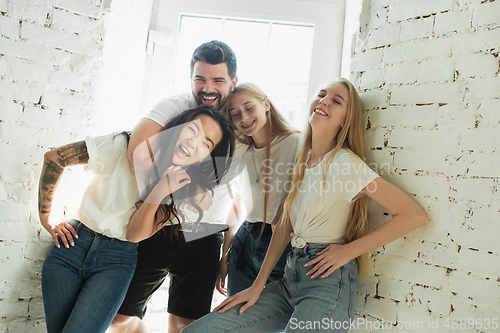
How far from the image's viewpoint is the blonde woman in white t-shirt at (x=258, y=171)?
1572 millimetres

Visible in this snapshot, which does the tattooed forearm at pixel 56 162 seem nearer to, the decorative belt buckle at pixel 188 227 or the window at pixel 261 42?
the decorative belt buckle at pixel 188 227

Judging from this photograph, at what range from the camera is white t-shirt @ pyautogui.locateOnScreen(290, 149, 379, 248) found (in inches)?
50.5

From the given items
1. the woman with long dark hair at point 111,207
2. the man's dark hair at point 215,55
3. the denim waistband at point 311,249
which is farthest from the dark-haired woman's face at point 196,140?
the denim waistband at point 311,249

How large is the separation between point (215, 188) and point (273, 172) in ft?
1.04

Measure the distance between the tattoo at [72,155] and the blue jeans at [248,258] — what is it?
0.84 metres

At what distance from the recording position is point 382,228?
4.05 feet

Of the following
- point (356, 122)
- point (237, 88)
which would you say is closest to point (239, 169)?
point (237, 88)

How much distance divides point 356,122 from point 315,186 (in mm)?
330

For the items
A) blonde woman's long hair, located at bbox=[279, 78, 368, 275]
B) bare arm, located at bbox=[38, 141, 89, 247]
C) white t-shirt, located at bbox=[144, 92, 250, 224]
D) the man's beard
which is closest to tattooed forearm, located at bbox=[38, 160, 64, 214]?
bare arm, located at bbox=[38, 141, 89, 247]

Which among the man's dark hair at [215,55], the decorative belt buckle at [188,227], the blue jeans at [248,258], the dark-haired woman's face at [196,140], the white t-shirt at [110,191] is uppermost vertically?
the man's dark hair at [215,55]

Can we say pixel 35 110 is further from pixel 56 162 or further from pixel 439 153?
pixel 439 153

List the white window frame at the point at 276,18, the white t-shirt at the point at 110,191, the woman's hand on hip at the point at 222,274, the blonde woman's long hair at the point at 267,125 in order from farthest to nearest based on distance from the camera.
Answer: the white window frame at the point at 276,18, the woman's hand on hip at the point at 222,274, the blonde woman's long hair at the point at 267,125, the white t-shirt at the point at 110,191

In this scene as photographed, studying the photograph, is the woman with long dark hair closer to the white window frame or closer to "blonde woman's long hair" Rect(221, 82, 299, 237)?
"blonde woman's long hair" Rect(221, 82, 299, 237)

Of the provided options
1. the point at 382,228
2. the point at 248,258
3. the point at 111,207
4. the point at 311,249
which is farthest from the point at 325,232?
the point at 111,207
